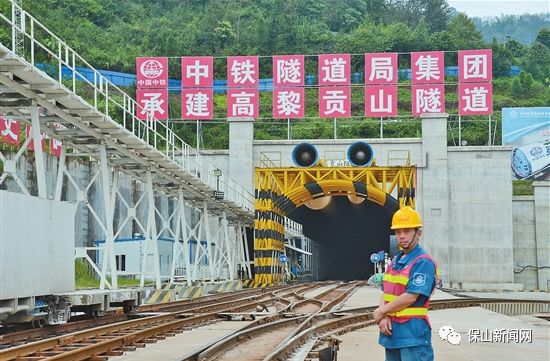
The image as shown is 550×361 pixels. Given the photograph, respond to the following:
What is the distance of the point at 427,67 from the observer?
165 ft

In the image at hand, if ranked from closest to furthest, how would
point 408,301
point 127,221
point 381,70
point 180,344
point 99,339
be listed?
point 408,301 → point 99,339 → point 180,344 → point 127,221 → point 381,70

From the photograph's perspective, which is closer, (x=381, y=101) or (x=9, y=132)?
(x=9, y=132)

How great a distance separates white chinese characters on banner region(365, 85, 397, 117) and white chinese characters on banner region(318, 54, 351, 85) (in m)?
1.32

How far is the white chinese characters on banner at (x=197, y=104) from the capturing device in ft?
165

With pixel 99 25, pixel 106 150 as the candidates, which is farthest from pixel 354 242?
pixel 106 150

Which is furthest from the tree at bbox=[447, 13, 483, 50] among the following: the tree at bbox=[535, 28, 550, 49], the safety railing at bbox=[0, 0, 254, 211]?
the safety railing at bbox=[0, 0, 254, 211]

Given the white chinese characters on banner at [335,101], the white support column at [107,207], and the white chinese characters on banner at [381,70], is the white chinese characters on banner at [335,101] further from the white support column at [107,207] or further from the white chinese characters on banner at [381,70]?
the white support column at [107,207]

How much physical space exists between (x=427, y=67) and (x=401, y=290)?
44.2m

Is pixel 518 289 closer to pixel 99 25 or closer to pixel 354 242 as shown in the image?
pixel 354 242

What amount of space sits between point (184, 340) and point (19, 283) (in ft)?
8.72

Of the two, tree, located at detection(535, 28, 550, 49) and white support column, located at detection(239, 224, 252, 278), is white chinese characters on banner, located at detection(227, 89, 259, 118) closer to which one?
white support column, located at detection(239, 224, 252, 278)

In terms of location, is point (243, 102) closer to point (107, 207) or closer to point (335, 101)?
point (335, 101)

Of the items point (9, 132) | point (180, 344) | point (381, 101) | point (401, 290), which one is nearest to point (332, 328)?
point (180, 344)

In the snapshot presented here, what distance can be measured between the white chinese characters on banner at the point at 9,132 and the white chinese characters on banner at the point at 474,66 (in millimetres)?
23015
